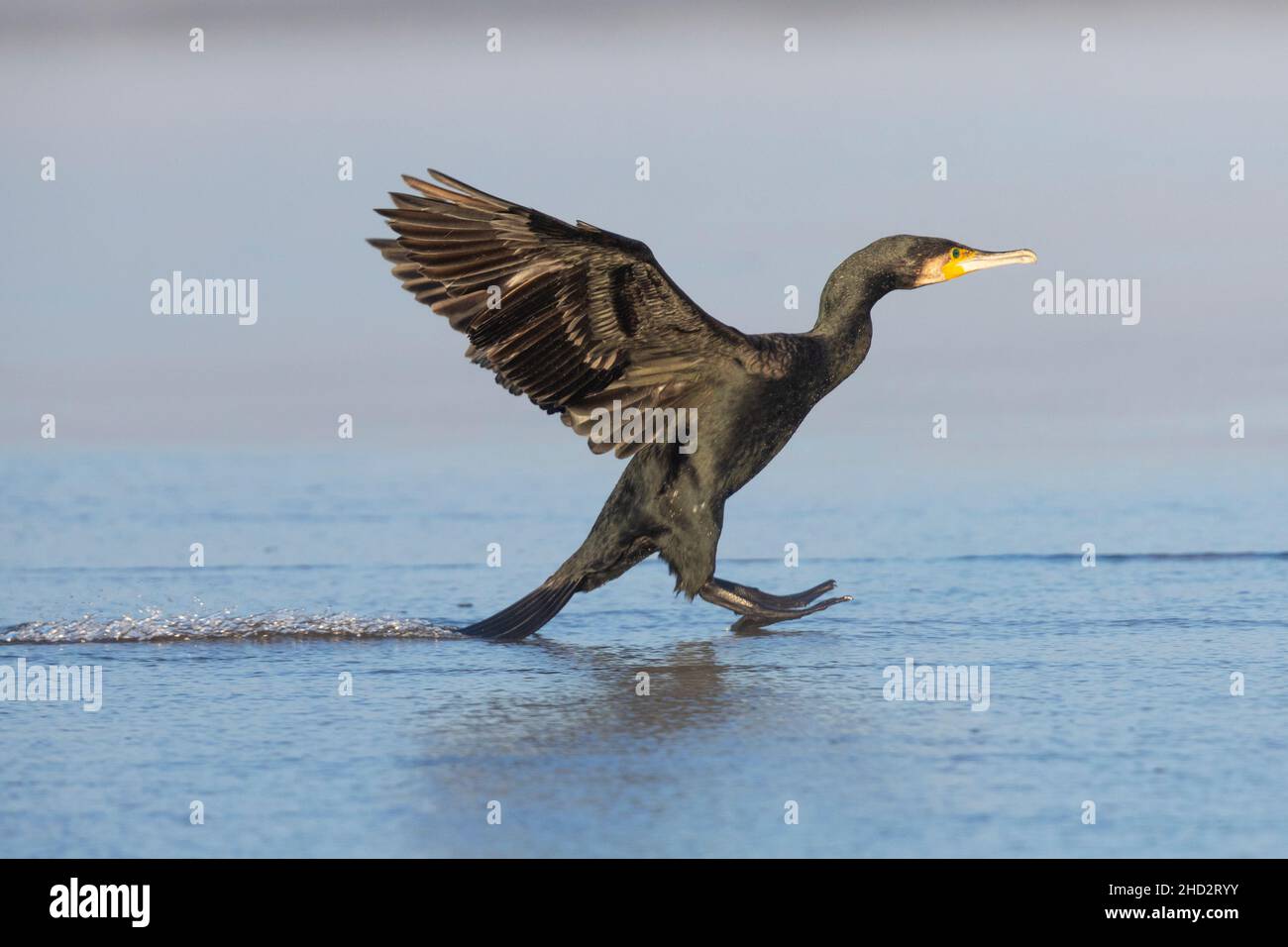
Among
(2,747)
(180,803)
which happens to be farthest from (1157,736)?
(2,747)

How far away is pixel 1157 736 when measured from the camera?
4.72 metres

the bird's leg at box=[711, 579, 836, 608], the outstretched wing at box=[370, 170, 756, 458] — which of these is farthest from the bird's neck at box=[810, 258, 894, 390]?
the bird's leg at box=[711, 579, 836, 608]

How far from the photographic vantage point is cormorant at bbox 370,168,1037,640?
5.85 metres

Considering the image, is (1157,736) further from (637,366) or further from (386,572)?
(386,572)

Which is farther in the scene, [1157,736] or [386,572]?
[386,572]

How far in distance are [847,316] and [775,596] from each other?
3.68ft

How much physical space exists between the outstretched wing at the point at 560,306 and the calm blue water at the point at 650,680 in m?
0.95

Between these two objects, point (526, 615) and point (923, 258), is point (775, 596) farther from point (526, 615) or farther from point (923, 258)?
point (923, 258)

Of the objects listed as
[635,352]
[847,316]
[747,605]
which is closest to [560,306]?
[635,352]

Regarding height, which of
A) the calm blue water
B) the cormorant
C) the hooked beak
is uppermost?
the hooked beak

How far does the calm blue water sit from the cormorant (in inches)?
12.6

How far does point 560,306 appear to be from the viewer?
19.7ft

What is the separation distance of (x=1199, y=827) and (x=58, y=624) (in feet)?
14.2

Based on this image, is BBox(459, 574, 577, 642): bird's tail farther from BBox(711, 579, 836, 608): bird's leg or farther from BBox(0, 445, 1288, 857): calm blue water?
BBox(711, 579, 836, 608): bird's leg
